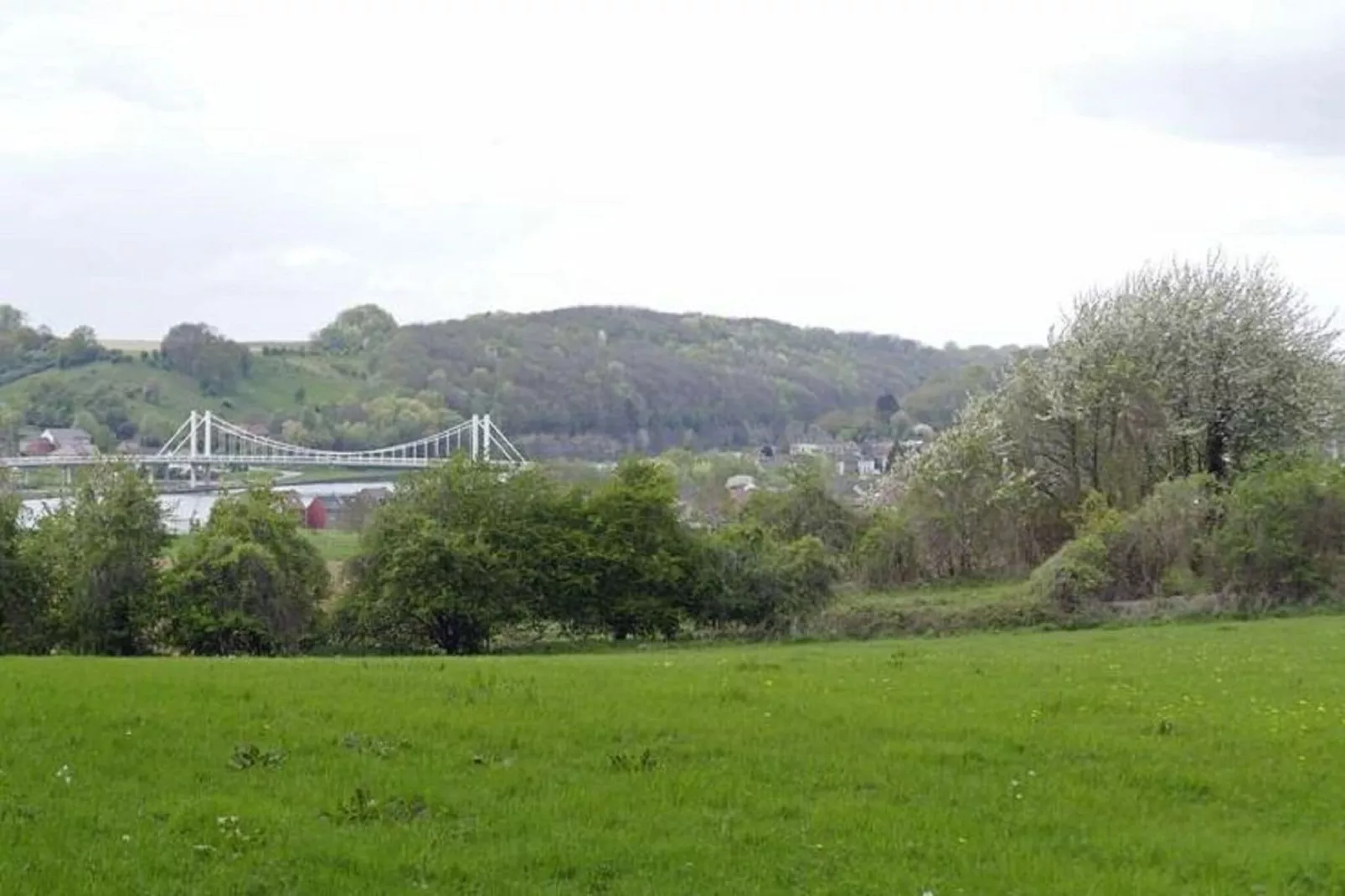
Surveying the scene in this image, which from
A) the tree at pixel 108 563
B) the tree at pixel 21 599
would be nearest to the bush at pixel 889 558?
the tree at pixel 108 563

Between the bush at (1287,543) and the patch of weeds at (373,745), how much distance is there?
33980 millimetres

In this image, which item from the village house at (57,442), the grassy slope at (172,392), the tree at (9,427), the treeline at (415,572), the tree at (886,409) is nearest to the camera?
the treeline at (415,572)

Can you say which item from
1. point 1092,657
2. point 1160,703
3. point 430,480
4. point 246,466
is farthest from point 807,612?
point 246,466

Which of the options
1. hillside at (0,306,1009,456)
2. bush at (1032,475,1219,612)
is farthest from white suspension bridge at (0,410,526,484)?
bush at (1032,475,1219,612)

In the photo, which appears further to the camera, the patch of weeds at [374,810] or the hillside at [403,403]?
the hillside at [403,403]

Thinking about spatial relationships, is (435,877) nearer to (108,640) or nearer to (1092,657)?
(1092,657)

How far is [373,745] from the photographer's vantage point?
14125mm

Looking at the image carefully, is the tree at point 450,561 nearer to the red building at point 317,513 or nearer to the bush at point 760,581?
the bush at point 760,581

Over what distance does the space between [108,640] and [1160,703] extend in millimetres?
33276

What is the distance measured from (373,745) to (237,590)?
97.0 ft

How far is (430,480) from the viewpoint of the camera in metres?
47.0

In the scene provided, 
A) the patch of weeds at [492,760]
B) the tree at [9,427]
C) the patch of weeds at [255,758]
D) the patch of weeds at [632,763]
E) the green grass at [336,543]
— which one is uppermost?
the tree at [9,427]

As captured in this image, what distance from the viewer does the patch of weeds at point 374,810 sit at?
11.5 meters

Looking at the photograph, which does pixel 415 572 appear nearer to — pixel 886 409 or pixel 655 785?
pixel 655 785
